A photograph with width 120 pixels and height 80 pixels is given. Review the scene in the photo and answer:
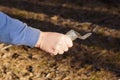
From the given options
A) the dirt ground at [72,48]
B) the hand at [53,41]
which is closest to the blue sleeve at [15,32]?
the hand at [53,41]

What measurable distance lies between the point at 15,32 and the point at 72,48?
247cm

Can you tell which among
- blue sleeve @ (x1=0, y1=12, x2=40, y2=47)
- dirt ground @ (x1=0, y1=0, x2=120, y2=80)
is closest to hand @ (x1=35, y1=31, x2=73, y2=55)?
blue sleeve @ (x1=0, y1=12, x2=40, y2=47)

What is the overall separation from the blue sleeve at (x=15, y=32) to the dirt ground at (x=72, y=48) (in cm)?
193

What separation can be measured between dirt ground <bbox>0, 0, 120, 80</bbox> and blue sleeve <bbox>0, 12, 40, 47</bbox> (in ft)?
6.33

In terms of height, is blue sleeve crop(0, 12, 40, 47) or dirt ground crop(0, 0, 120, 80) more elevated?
blue sleeve crop(0, 12, 40, 47)

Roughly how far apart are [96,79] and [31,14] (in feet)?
6.53

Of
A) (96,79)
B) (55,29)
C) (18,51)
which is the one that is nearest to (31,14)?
(55,29)

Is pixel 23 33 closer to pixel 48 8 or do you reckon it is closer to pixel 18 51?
pixel 18 51

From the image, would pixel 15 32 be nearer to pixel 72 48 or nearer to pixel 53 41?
pixel 53 41

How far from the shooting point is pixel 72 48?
459 cm

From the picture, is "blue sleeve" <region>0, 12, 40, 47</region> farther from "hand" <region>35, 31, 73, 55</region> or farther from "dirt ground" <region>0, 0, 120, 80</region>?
"dirt ground" <region>0, 0, 120, 80</region>

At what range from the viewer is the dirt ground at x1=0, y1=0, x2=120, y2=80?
4.19m

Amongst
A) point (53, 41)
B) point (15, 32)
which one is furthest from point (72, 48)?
point (15, 32)

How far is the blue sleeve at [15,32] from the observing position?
2.15 m
